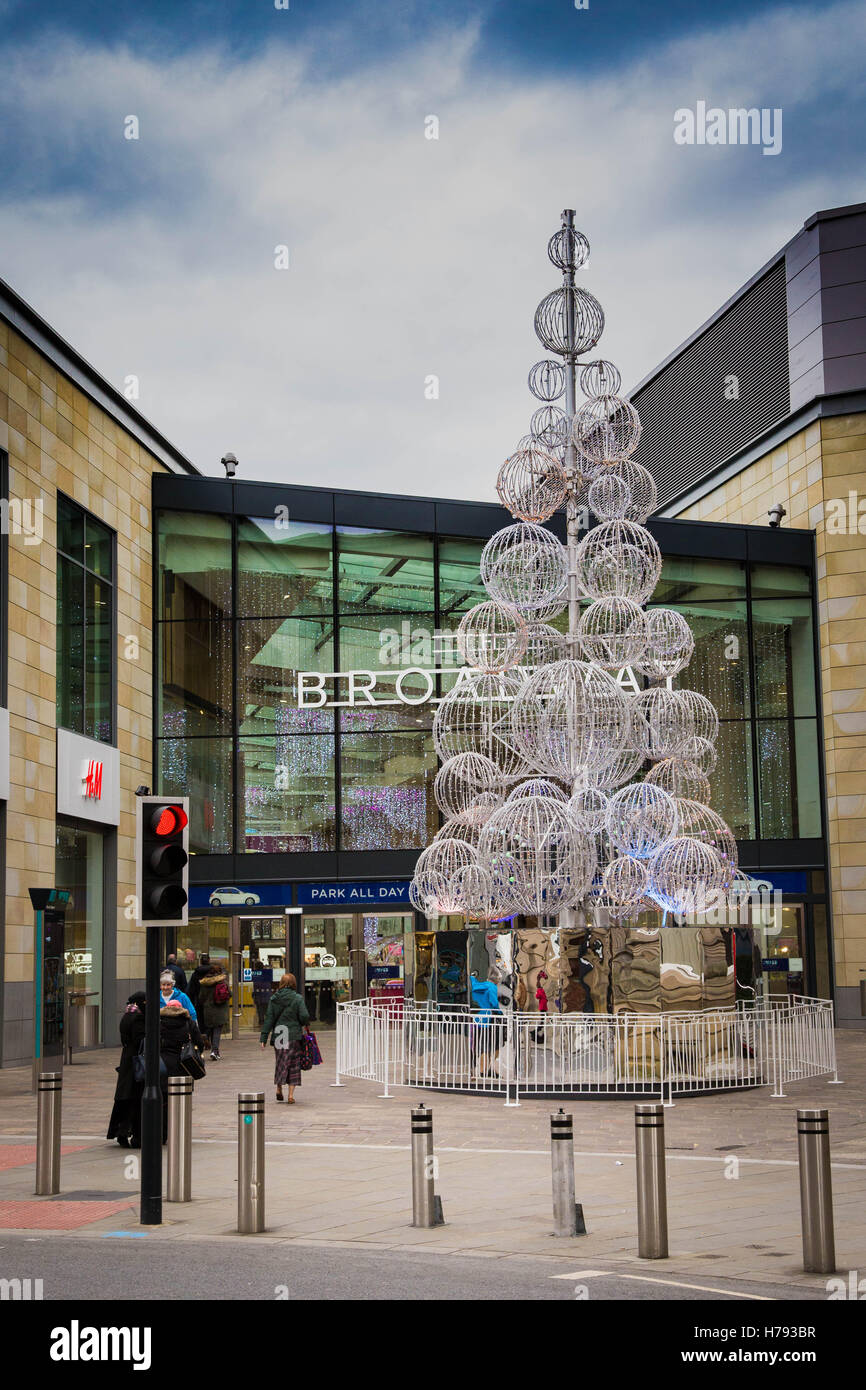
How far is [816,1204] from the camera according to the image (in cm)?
823

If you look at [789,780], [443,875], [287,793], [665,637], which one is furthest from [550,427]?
[789,780]

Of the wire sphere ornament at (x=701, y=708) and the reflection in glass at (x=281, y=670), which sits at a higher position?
the reflection in glass at (x=281, y=670)

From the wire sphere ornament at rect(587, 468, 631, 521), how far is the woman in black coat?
30.9ft

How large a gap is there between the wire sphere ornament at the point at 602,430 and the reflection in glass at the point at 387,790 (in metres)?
11.5

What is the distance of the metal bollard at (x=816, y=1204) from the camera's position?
8.17 m

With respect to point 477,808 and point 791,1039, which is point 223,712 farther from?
point 791,1039

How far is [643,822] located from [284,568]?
14.5 meters

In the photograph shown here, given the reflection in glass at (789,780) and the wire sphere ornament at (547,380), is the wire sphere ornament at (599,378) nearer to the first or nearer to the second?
the wire sphere ornament at (547,380)

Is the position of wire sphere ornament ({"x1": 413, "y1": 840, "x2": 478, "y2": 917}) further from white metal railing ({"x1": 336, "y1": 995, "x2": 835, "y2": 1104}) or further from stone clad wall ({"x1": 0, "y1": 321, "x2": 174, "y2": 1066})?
stone clad wall ({"x1": 0, "y1": 321, "x2": 174, "y2": 1066})

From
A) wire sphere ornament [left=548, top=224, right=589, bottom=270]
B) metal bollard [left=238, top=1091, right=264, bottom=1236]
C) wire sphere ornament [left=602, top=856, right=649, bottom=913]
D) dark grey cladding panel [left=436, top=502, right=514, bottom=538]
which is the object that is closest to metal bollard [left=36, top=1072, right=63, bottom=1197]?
metal bollard [left=238, top=1091, right=264, bottom=1236]

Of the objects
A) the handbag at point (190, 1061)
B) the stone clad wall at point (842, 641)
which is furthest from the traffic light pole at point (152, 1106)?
the stone clad wall at point (842, 641)

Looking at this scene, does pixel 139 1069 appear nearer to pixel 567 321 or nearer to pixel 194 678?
pixel 567 321

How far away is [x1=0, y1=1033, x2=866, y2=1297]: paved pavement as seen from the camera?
8961mm
